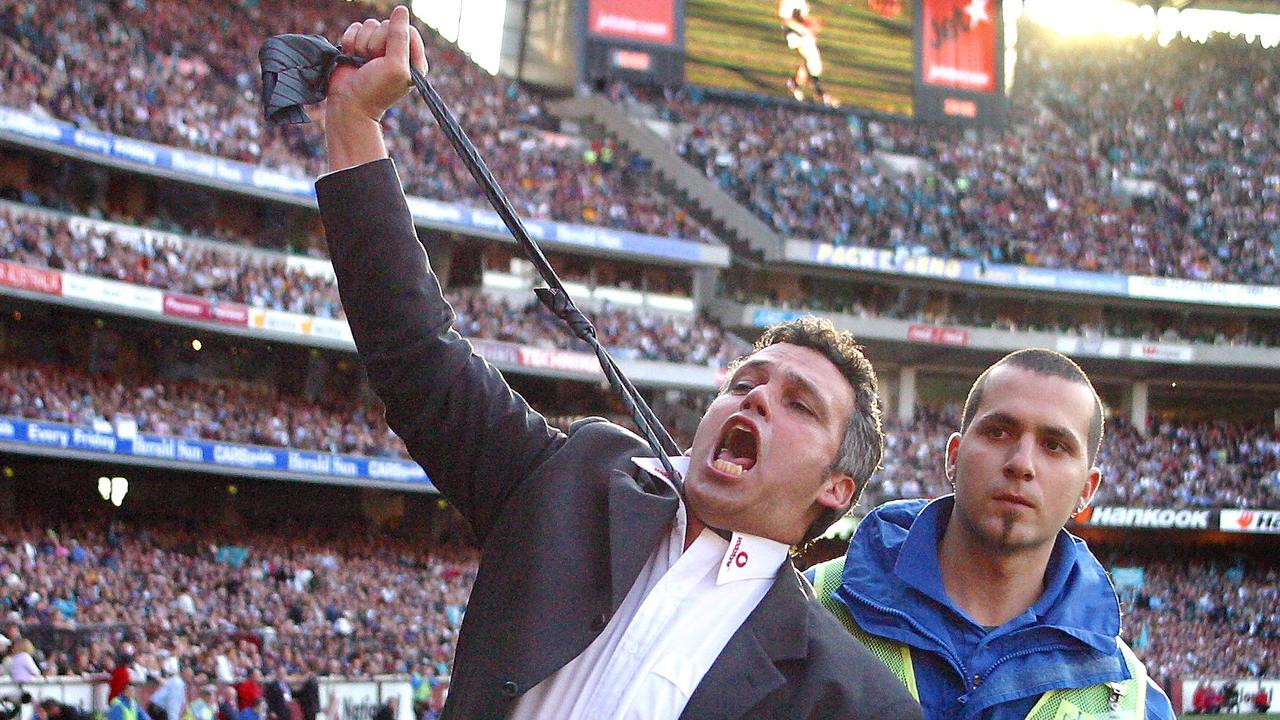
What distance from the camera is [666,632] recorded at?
300 centimetres

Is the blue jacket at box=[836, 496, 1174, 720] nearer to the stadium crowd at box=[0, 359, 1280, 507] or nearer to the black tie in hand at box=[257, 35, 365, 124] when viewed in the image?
the black tie in hand at box=[257, 35, 365, 124]

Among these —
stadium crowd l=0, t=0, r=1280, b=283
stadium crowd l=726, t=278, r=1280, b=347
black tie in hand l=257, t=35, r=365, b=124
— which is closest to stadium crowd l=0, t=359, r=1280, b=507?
stadium crowd l=726, t=278, r=1280, b=347

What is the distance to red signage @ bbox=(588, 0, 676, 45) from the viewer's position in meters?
40.0

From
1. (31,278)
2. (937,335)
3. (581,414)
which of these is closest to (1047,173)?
(937,335)

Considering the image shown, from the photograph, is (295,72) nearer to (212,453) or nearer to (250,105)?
(212,453)

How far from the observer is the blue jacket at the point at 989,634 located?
3.31 meters

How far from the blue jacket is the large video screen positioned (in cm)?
3919

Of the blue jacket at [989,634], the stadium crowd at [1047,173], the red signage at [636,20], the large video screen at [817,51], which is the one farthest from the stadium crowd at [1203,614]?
the blue jacket at [989,634]

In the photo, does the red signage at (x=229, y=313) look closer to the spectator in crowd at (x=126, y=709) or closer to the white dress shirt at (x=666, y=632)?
the spectator in crowd at (x=126, y=709)

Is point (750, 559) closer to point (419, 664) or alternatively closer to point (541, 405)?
point (419, 664)

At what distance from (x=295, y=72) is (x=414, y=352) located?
614mm

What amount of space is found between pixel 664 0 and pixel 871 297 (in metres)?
10.3

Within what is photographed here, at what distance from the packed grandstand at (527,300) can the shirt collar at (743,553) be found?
46.0 feet

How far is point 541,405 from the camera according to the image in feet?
125
